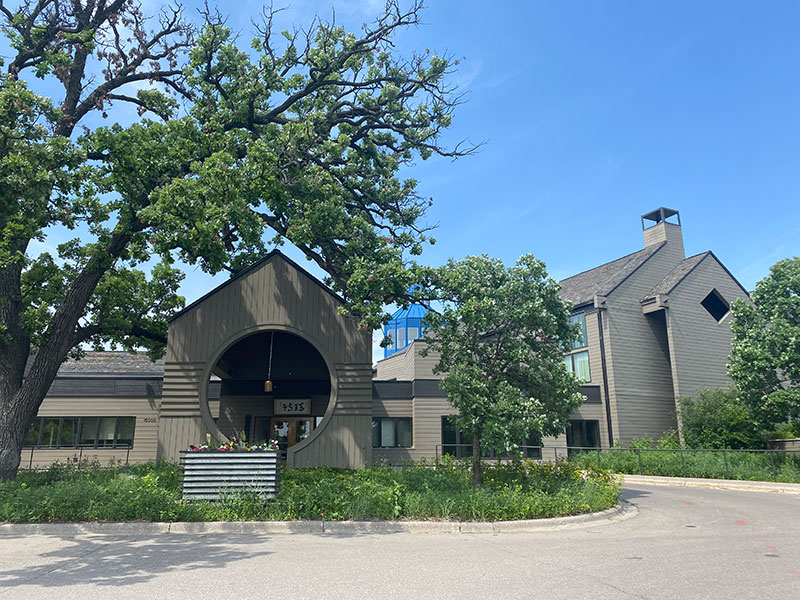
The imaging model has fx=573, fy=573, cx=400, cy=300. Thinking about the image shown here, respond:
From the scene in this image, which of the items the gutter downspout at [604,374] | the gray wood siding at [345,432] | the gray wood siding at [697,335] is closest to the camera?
the gray wood siding at [345,432]

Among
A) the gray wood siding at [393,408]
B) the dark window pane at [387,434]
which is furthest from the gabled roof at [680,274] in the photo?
the dark window pane at [387,434]

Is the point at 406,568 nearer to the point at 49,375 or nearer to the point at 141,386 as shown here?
the point at 49,375

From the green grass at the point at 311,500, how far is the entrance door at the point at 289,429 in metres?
11.6

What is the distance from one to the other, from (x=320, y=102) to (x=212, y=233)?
7.47 metres

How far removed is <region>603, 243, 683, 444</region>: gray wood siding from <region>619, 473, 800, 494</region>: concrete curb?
20.0 feet

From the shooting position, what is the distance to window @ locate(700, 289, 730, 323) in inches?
1254

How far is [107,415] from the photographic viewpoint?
1041 inches

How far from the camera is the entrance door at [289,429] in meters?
25.5

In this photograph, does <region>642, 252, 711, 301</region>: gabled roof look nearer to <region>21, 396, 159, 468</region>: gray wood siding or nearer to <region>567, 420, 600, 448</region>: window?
<region>567, 420, 600, 448</region>: window

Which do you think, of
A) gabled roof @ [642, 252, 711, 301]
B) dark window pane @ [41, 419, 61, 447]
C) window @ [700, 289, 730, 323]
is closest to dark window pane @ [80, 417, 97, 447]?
dark window pane @ [41, 419, 61, 447]

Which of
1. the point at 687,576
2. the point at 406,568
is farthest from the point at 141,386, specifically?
the point at 687,576

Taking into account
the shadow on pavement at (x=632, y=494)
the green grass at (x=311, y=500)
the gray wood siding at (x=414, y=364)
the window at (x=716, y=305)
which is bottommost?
the shadow on pavement at (x=632, y=494)

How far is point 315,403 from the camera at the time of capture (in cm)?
2573

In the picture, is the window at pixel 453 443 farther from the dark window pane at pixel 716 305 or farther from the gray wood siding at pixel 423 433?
the dark window pane at pixel 716 305
